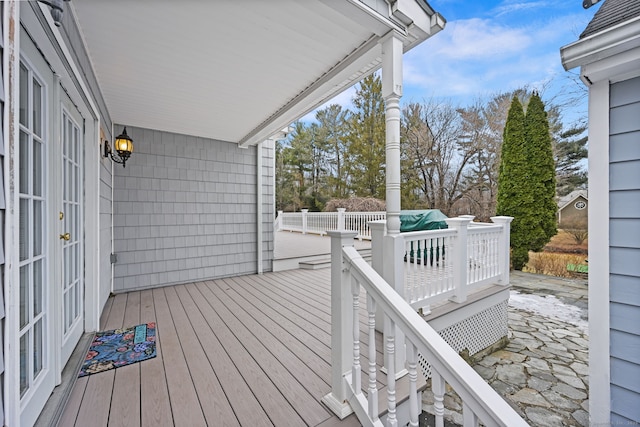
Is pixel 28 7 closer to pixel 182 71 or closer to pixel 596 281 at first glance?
pixel 182 71

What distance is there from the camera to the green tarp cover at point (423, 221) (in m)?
4.80

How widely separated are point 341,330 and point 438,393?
26.6 inches

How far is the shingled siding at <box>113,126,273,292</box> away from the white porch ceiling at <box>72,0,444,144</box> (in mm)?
1026

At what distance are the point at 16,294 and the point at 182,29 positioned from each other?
2.09m

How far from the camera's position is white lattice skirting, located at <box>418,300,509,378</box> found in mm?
3139

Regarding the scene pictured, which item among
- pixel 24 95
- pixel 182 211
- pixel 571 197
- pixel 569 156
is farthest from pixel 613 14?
pixel 569 156

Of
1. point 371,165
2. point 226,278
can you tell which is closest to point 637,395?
point 226,278

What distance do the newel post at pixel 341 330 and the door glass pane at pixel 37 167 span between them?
1.78 m

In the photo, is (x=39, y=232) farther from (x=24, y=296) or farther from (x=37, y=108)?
(x=37, y=108)

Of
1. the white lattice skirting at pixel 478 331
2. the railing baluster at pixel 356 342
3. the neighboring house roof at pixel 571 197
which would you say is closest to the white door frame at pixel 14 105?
the railing baluster at pixel 356 342

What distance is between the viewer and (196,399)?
1.78 m

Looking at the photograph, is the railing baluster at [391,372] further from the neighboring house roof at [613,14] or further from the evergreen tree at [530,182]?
the evergreen tree at [530,182]

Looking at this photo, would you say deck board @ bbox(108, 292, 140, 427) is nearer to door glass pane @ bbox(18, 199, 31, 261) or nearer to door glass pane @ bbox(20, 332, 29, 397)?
door glass pane @ bbox(20, 332, 29, 397)

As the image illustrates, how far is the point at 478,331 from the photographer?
345cm
